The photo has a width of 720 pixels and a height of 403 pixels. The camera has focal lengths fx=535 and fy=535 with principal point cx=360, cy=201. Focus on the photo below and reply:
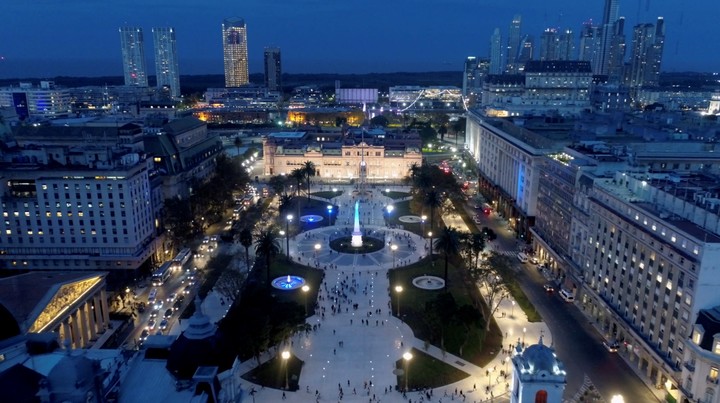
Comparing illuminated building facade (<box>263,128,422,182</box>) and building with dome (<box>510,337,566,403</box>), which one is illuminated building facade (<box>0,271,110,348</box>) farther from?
illuminated building facade (<box>263,128,422,182</box>)

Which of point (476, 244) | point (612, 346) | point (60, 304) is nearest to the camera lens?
point (60, 304)

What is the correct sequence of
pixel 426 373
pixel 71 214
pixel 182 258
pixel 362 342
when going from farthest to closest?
pixel 182 258 → pixel 71 214 → pixel 362 342 → pixel 426 373

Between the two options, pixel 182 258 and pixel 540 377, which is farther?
pixel 182 258

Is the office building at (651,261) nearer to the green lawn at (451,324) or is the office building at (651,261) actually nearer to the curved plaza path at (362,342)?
the curved plaza path at (362,342)

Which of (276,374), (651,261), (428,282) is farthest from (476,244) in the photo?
(276,374)

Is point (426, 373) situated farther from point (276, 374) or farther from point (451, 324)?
point (276, 374)

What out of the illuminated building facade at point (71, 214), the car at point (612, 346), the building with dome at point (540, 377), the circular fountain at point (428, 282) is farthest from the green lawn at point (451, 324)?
the illuminated building facade at point (71, 214)

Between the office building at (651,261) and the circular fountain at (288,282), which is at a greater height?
the office building at (651,261)
